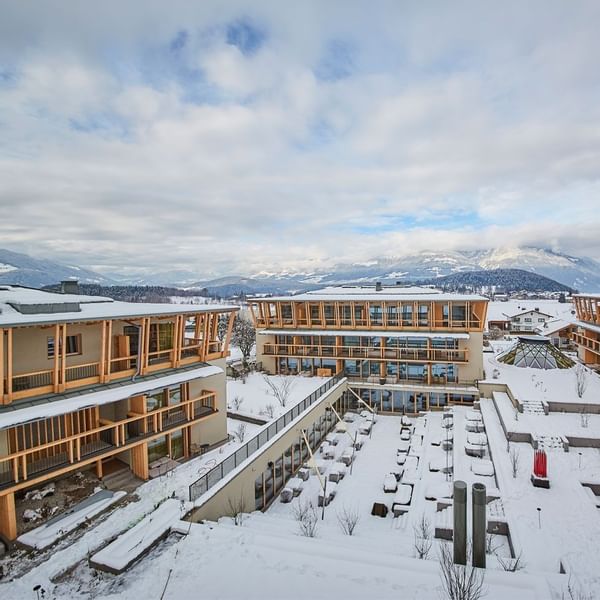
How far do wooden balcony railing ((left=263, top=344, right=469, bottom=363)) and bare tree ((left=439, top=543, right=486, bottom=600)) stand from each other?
22.3 meters

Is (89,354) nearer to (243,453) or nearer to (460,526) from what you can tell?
(243,453)

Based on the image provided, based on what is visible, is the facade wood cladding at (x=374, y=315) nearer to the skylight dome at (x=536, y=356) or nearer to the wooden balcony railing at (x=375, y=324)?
the wooden balcony railing at (x=375, y=324)

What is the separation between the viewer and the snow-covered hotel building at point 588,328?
33531 mm

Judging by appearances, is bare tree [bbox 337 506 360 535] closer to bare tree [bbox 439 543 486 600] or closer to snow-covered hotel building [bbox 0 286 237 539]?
bare tree [bbox 439 543 486 600]

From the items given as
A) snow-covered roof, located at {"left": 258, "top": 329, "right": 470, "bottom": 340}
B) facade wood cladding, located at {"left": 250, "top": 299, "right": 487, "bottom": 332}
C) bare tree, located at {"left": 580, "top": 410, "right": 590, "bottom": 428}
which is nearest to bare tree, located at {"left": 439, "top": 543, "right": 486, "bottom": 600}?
bare tree, located at {"left": 580, "top": 410, "right": 590, "bottom": 428}

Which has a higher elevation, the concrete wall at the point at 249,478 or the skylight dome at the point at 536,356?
the skylight dome at the point at 536,356

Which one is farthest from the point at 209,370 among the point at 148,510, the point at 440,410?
the point at 440,410

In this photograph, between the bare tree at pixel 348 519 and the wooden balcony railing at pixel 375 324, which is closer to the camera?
the bare tree at pixel 348 519

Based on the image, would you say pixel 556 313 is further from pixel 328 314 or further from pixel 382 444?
pixel 382 444

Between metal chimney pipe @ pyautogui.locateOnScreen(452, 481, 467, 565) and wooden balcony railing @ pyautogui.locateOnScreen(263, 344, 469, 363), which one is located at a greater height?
wooden balcony railing @ pyautogui.locateOnScreen(263, 344, 469, 363)

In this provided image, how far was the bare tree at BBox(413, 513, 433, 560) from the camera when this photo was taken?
11.9 meters

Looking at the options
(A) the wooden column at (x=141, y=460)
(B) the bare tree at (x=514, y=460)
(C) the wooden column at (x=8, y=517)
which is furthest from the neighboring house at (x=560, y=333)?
(C) the wooden column at (x=8, y=517)

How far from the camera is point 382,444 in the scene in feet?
83.1

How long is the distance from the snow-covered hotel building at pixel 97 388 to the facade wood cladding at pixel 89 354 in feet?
0.13
